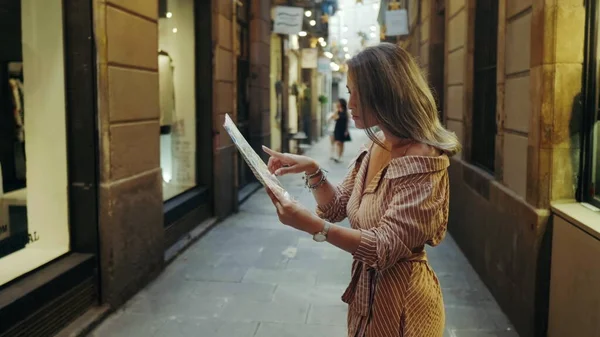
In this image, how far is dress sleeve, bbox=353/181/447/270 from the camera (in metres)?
2.03

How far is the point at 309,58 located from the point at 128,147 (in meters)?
21.0

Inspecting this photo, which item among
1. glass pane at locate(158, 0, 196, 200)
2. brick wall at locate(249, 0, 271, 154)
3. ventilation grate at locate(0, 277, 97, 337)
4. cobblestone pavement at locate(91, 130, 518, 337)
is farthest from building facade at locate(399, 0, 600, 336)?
brick wall at locate(249, 0, 271, 154)

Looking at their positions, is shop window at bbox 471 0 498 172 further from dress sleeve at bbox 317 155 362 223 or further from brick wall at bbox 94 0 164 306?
dress sleeve at bbox 317 155 362 223

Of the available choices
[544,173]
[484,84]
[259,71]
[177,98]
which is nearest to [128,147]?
[177,98]

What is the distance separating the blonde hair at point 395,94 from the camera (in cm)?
208

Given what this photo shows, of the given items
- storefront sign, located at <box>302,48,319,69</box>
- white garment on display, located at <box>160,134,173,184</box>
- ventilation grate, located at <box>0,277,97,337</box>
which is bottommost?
ventilation grate, located at <box>0,277,97,337</box>

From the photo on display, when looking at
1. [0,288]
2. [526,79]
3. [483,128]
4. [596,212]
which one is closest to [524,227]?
[596,212]

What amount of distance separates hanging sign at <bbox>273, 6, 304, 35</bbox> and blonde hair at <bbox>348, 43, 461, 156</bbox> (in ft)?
44.8

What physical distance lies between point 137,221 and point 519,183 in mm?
3444

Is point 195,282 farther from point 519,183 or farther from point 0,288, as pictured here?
point 519,183

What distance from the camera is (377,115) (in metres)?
2.12

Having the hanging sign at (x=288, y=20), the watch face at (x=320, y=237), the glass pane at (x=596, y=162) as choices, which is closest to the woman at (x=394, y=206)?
the watch face at (x=320, y=237)

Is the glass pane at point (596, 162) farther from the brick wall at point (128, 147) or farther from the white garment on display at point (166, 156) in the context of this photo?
the white garment on display at point (166, 156)

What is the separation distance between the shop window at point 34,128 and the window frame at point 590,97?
160 inches
